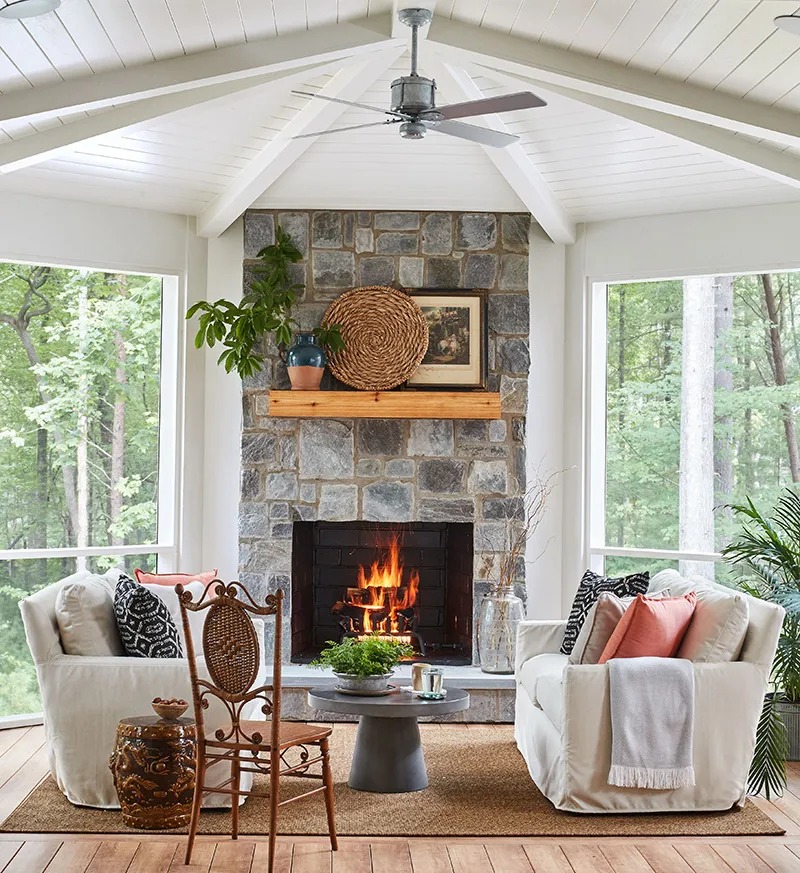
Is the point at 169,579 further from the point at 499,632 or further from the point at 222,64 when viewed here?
the point at 222,64

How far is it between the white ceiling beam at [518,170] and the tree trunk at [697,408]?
225 cm

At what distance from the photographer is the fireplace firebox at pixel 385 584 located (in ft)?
21.8

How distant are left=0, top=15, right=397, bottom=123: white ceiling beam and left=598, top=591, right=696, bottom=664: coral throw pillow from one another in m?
2.48

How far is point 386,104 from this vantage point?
16.9ft

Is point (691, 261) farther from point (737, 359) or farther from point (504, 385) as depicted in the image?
point (737, 359)

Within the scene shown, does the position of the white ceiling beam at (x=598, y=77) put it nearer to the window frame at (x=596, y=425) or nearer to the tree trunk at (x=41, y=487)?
the window frame at (x=596, y=425)

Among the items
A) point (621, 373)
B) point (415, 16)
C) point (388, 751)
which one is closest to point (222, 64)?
point (415, 16)

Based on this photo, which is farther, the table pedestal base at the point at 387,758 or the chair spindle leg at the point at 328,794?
the table pedestal base at the point at 387,758

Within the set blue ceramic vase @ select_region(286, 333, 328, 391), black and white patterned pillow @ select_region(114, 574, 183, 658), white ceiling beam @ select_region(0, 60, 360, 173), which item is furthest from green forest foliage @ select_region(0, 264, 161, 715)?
black and white patterned pillow @ select_region(114, 574, 183, 658)

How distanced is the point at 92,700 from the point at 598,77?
3.18 m

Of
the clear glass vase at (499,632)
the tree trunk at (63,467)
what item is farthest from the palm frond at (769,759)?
the tree trunk at (63,467)

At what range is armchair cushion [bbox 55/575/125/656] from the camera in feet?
15.1

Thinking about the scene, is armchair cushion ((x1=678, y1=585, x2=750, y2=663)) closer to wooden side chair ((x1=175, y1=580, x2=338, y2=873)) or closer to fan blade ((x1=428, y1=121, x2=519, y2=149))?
wooden side chair ((x1=175, y1=580, x2=338, y2=873))

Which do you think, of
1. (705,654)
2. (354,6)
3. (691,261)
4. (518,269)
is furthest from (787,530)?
(354,6)
